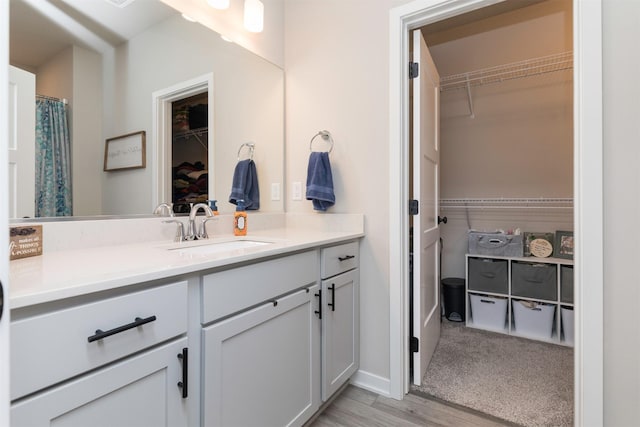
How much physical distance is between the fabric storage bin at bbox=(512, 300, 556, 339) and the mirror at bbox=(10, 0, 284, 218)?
7.48 ft

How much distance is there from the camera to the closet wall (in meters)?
2.57

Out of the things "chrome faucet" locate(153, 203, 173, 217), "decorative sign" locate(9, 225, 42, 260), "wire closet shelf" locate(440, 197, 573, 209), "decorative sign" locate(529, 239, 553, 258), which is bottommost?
"decorative sign" locate(529, 239, 553, 258)

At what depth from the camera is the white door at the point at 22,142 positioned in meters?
1.04

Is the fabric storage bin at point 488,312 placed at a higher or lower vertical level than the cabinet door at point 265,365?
lower

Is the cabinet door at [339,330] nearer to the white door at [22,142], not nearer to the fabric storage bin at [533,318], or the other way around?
the white door at [22,142]

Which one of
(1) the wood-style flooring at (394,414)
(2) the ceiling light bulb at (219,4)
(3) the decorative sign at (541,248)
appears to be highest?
(2) the ceiling light bulb at (219,4)

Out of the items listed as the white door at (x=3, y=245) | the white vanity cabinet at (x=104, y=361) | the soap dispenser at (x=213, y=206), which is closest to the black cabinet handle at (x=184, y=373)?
the white vanity cabinet at (x=104, y=361)

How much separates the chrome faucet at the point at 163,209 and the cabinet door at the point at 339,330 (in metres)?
0.79

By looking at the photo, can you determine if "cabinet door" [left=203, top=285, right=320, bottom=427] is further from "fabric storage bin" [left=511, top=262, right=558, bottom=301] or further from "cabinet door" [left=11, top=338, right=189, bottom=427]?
"fabric storage bin" [left=511, top=262, right=558, bottom=301]

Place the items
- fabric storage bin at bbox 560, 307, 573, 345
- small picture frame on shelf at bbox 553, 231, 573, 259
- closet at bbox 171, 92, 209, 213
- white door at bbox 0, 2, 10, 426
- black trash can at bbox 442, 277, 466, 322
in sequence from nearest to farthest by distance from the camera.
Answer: white door at bbox 0, 2, 10, 426
closet at bbox 171, 92, 209, 213
fabric storage bin at bbox 560, 307, 573, 345
small picture frame on shelf at bbox 553, 231, 573, 259
black trash can at bbox 442, 277, 466, 322

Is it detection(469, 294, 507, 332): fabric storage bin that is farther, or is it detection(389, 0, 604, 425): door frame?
detection(469, 294, 507, 332): fabric storage bin

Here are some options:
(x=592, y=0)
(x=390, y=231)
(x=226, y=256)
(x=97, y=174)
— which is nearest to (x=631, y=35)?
(x=592, y=0)

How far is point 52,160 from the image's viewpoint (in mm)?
1160

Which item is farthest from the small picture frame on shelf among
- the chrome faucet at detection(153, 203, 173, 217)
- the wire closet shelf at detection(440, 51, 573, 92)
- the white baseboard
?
the chrome faucet at detection(153, 203, 173, 217)
